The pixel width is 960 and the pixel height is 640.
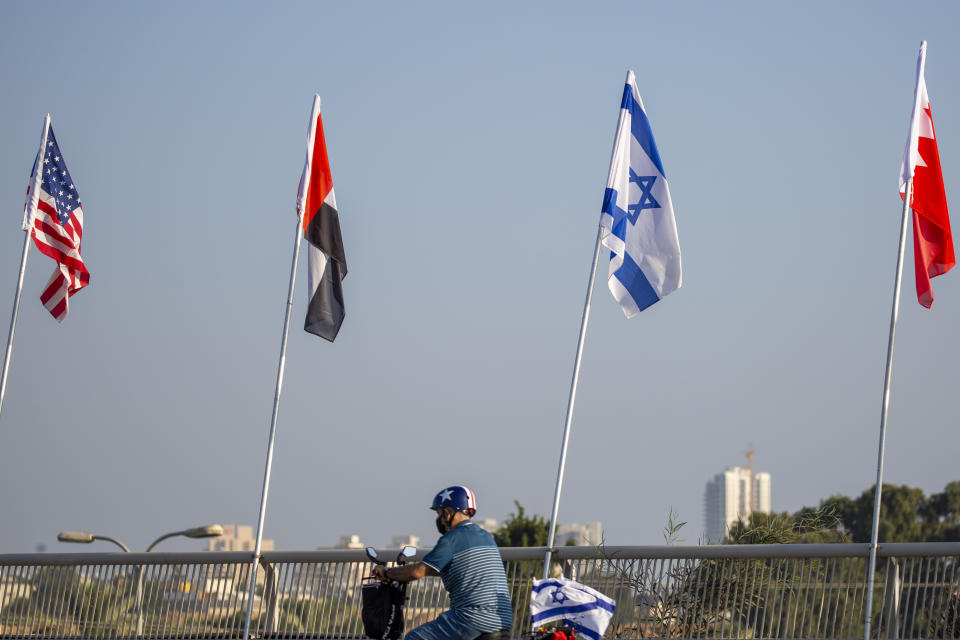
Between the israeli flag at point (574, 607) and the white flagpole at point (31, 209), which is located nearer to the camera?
the israeli flag at point (574, 607)

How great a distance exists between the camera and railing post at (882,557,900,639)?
10.2 metres

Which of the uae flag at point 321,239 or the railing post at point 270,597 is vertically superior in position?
the uae flag at point 321,239

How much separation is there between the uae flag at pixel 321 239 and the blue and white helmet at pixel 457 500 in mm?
5256

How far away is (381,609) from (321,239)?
6.09m

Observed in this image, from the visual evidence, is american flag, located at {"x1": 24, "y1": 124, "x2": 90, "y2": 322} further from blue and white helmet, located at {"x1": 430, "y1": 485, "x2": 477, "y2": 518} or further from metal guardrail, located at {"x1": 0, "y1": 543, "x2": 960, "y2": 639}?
blue and white helmet, located at {"x1": 430, "y1": 485, "x2": 477, "y2": 518}

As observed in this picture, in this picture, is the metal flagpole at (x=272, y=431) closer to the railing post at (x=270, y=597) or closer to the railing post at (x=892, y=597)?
the railing post at (x=270, y=597)

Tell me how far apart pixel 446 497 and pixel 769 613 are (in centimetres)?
366

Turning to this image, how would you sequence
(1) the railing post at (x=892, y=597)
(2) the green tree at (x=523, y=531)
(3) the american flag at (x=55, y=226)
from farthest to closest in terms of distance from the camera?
(2) the green tree at (x=523, y=531), (3) the american flag at (x=55, y=226), (1) the railing post at (x=892, y=597)

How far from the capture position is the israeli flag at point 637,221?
12070 mm

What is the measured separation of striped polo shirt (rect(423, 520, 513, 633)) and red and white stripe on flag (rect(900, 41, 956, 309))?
5508 millimetres

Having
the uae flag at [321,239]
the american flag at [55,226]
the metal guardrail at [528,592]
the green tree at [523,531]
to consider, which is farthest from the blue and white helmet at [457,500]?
the green tree at [523,531]

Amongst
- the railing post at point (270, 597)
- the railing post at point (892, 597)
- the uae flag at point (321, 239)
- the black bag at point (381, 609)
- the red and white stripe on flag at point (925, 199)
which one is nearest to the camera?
the black bag at point (381, 609)

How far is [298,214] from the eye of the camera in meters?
14.1

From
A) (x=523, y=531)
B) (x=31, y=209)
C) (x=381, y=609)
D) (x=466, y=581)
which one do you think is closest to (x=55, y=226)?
(x=31, y=209)
